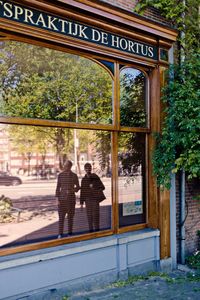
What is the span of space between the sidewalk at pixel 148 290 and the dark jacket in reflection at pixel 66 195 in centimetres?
102

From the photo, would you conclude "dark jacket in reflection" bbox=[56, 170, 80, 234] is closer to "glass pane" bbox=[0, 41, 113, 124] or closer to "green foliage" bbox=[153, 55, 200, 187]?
"glass pane" bbox=[0, 41, 113, 124]

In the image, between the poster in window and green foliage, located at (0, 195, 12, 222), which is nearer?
green foliage, located at (0, 195, 12, 222)

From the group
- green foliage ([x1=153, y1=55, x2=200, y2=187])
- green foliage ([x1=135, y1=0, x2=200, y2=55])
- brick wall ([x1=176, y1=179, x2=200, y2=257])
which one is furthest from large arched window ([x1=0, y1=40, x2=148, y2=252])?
green foliage ([x1=135, y1=0, x2=200, y2=55])

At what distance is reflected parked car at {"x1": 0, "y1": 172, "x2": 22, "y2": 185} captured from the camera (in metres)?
4.86

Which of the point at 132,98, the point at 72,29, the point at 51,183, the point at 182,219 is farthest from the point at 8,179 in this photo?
the point at 182,219

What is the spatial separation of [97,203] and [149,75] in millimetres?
2761

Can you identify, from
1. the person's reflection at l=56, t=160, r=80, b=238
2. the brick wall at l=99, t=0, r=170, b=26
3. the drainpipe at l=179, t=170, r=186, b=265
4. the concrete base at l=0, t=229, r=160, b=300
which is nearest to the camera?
the concrete base at l=0, t=229, r=160, b=300

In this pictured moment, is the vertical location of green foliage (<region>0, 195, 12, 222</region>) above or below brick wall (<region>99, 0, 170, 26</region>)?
below

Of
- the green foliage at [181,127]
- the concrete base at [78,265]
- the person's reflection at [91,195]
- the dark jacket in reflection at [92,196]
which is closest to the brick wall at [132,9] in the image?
the green foliage at [181,127]

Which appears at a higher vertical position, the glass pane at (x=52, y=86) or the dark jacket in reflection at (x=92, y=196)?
the glass pane at (x=52, y=86)

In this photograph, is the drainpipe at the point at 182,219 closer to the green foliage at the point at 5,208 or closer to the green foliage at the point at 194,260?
the green foliage at the point at 194,260

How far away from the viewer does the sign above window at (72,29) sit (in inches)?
186

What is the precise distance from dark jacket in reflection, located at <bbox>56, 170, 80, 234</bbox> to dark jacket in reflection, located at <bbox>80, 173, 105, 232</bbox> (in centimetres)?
19

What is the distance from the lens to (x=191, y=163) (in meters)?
5.72
